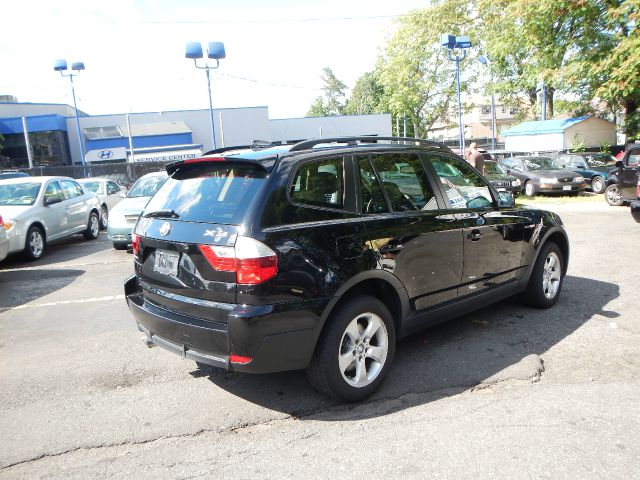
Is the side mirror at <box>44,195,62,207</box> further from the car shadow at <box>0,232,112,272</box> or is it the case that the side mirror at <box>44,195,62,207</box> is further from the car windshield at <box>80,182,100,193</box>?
the car windshield at <box>80,182,100,193</box>

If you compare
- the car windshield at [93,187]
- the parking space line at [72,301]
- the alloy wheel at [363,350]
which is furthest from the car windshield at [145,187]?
the alloy wheel at [363,350]

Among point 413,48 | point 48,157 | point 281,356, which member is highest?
point 413,48

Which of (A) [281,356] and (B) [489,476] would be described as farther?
(A) [281,356]

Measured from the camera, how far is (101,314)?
622 centimetres

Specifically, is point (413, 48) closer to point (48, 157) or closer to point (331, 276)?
point (48, 157)

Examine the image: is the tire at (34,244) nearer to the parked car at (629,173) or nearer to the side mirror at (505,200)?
the side mirror at (505,200)

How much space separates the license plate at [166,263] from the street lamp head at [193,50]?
58.0 ft

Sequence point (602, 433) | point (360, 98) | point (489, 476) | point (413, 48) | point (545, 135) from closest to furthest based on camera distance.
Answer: point (489, 476), point (602, 433), point (545, 135), point (413, 48), point (360, 98)

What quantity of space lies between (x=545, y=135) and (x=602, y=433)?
28950mm

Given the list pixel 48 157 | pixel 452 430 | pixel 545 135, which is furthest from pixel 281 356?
pixel 48 157

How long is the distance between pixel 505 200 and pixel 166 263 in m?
3.22

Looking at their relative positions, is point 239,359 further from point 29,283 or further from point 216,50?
point 216,50

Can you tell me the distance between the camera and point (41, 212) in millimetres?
10688

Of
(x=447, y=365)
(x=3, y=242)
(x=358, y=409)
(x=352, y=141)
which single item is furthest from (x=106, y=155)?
(x=358, y=409)
